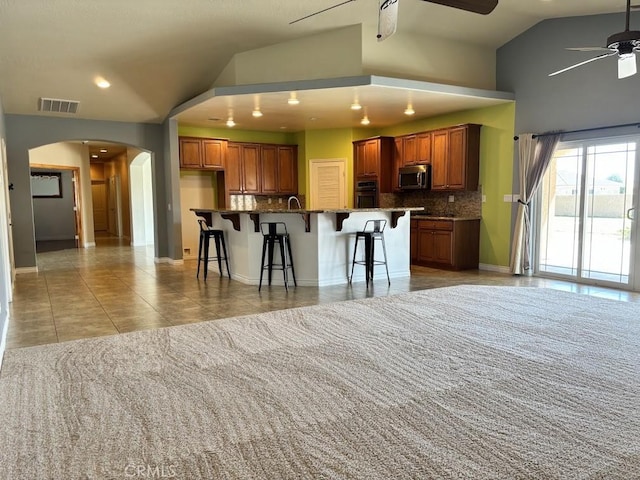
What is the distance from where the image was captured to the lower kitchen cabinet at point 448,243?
733 centimetres

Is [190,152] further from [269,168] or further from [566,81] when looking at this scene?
[566,81]


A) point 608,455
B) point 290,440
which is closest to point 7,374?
point 290,440

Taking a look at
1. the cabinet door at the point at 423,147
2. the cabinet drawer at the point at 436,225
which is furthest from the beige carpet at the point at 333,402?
the cabinet door at the point at 423,147

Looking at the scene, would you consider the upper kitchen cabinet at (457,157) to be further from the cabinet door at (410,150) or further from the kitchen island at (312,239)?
the kitchen island at (312,239)

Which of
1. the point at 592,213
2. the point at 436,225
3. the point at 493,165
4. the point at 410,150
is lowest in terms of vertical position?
the point at 436,225

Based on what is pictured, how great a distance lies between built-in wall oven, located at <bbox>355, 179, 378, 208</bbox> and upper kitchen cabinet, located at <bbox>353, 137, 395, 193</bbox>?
0.38 ft

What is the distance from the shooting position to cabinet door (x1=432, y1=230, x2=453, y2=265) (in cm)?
737

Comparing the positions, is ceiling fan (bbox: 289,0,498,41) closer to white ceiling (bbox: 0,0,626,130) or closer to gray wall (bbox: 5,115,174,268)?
white ceiling (bbox: 0,0,626,130)

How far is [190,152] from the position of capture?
8531mm

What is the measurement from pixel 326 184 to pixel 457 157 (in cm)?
298

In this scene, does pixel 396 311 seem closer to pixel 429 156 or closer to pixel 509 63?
pixel 429 156

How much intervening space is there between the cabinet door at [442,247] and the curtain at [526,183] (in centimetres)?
95

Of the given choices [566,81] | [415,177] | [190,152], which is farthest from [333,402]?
[190,152]

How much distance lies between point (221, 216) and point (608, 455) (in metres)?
5.79
